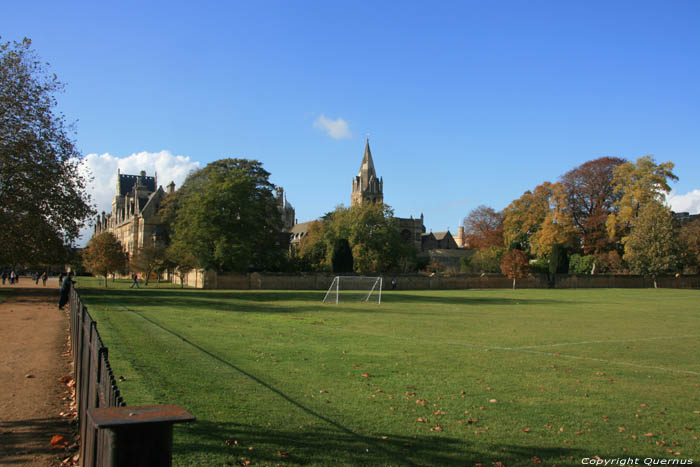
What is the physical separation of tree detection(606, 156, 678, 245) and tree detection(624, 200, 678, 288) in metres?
1.59

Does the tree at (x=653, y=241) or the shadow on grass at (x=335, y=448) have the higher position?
the tree at (x=653, y=241)

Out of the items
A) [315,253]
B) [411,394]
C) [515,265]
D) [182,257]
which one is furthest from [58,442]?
[515,265]

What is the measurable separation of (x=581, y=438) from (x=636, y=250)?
6905cm

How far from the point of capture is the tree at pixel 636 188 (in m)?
69.5

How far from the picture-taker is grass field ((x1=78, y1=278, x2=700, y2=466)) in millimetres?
6203

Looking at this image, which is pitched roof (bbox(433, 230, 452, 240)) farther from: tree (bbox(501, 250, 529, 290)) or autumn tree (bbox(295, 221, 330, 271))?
autumn tree (bbox(295, 221, 330, 271))

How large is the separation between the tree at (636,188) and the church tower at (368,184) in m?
75.3

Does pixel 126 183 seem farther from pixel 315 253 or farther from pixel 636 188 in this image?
pixel 636 188

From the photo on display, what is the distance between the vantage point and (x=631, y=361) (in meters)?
13.2

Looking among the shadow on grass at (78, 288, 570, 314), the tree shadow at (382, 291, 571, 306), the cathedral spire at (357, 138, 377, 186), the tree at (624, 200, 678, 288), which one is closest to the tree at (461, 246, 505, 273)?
the tree at (624, 200, 678, 288)

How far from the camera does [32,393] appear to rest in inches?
340

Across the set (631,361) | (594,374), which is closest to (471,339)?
(631,361)

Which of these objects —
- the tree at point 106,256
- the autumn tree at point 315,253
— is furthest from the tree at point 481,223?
the tree at point 106,256

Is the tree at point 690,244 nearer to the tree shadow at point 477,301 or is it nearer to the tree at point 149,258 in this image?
the tree shadow at point 477,301
